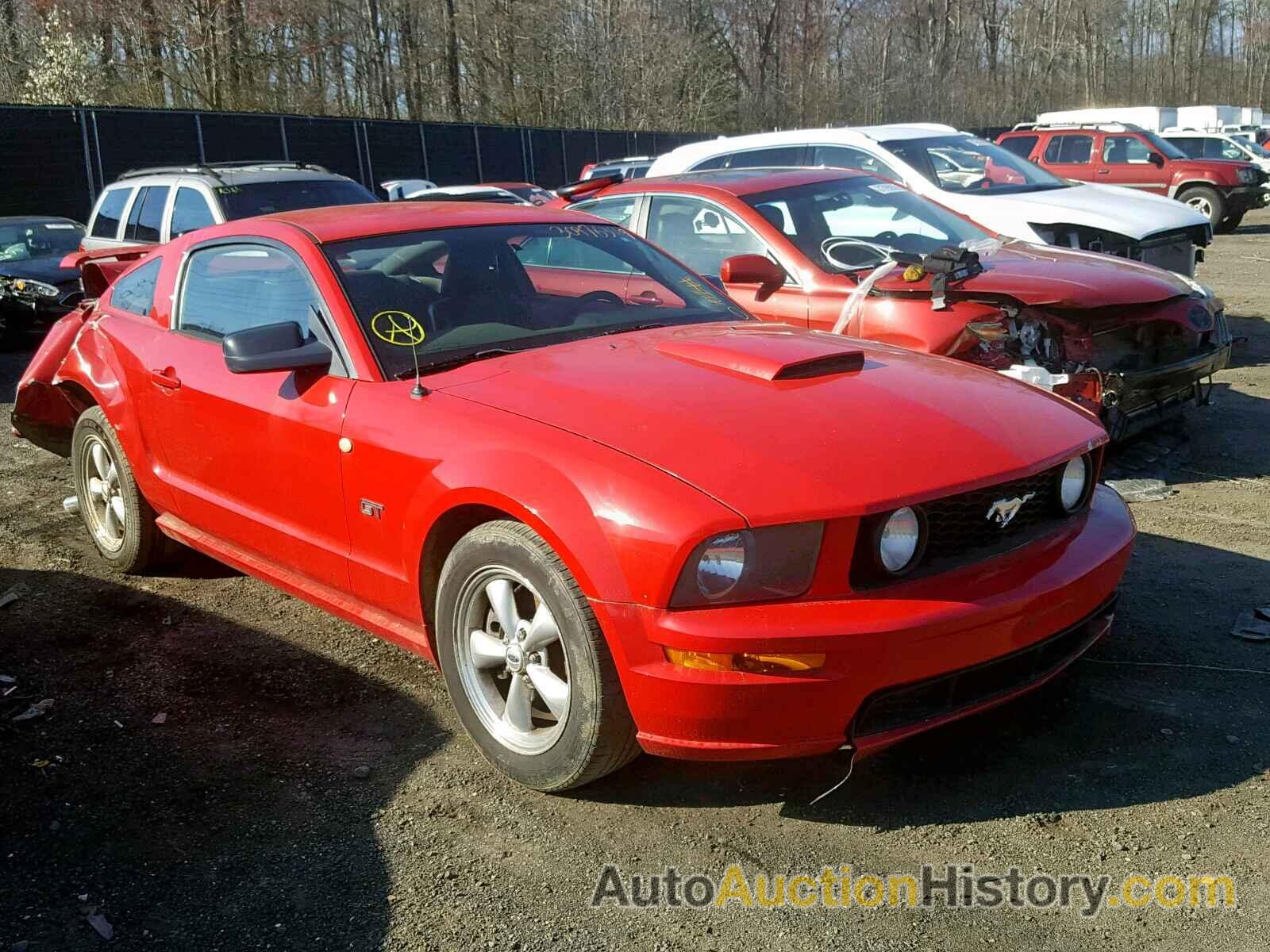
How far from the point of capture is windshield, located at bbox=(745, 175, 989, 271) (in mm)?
6539

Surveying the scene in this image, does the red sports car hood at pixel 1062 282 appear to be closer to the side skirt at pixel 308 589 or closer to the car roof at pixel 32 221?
the side skirt at pixel 308 589

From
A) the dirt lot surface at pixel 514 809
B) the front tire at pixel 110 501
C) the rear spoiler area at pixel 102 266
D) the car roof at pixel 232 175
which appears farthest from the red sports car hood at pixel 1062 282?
the car roof at pixel 232 175

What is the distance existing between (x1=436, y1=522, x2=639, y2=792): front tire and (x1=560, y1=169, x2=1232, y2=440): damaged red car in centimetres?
284

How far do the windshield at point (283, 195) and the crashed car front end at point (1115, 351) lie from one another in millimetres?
5666

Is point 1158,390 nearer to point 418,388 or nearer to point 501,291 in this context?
point 501,291

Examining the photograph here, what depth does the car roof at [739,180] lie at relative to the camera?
272 inches

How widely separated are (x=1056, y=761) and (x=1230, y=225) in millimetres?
22989

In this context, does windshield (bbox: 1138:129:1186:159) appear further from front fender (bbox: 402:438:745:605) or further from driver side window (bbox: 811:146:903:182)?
front fender (bbox: 402:438:745:605)

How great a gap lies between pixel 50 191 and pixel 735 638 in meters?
19.4

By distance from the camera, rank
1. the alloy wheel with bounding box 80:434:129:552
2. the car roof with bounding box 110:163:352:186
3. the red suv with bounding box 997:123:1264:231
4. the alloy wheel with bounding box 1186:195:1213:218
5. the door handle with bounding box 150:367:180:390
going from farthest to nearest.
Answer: the alloy wheel with bounding box 1186:195:1213:218, the red suv with bounding box 997:123:1264:231, the car roof with bounding box 110:163:352:186, the alloy wheel with bounding box 80:434:129:552, the door handle with bounding box 150:367:180:390

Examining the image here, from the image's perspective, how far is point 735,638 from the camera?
106 inches

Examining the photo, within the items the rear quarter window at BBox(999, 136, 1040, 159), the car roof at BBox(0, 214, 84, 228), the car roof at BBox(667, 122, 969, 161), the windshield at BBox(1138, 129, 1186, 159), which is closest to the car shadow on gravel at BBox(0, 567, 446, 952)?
the car roof at BBox(667, 122, 969, 161)

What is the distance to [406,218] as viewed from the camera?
4254 mm

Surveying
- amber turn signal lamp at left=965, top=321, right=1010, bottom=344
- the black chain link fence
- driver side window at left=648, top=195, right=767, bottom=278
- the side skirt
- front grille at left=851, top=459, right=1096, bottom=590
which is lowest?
the side skirt
